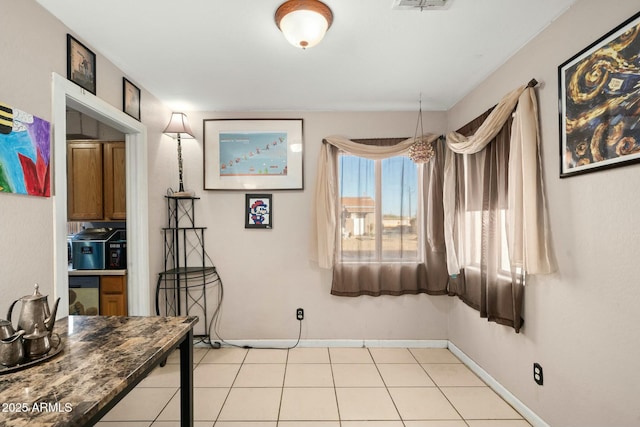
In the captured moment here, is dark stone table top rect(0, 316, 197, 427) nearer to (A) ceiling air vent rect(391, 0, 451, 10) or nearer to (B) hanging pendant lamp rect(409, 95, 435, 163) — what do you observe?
(A) ceiling air vent rect(391, 0, 451, 10)

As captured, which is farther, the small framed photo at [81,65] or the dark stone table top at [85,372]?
the small framed photo at [81,65]

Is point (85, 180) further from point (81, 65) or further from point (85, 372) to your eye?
point (85, 372)

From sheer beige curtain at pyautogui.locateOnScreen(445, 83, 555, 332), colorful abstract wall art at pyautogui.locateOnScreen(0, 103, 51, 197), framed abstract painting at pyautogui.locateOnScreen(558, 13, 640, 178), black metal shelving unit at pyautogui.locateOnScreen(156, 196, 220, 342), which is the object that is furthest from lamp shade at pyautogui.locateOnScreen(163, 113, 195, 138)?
framed abstract painting at pyautogui.locateOnScreen(558, 13, 640, 178)

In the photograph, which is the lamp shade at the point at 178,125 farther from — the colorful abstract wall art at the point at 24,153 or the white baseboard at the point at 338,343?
the white baseboard at the point at 338,343

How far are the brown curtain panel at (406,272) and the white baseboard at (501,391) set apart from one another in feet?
2.05

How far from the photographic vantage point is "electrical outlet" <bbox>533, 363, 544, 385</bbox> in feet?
6.21

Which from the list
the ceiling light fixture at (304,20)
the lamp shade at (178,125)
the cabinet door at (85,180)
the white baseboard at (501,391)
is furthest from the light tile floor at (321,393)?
the ceiling light fixture at (304,20)

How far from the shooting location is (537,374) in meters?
1.92

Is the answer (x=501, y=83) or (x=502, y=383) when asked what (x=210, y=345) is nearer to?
(x=502, y=383)

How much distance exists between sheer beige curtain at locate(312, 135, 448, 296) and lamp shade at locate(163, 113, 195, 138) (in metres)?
1.39

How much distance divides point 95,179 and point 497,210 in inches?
146

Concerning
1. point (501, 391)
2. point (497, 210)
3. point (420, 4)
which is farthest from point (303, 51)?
point (501, 391)

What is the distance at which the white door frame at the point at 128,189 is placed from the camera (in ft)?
5.61

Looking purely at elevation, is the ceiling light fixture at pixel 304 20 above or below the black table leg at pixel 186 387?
above
